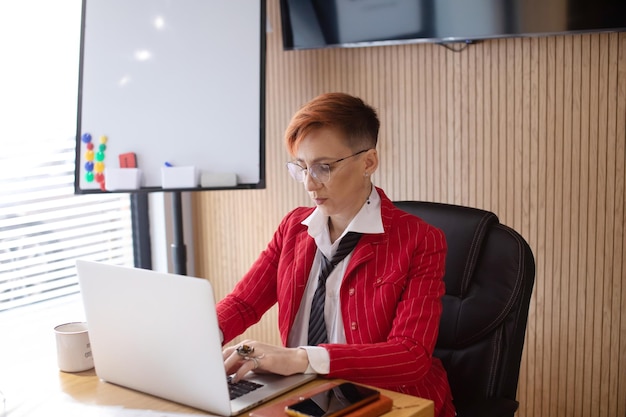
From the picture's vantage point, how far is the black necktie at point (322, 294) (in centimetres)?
190

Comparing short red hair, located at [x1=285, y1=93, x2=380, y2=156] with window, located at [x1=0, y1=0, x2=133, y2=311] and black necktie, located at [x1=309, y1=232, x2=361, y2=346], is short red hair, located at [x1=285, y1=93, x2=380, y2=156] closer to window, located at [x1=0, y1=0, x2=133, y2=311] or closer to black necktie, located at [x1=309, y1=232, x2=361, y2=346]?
black necktie, located at [x1=309, y1=232, x2=361, y2=346]

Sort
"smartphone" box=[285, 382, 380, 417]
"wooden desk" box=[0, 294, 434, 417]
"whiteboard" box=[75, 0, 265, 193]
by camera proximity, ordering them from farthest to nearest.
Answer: "whiteboard" box=[75, 0, 265, 193] < "wooden desk" box=[0, 294, 434, 417] < "smartphone" box=[285, 382, 380, 417]

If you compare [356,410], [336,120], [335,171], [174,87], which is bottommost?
[356,410]

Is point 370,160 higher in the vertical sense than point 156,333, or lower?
higher

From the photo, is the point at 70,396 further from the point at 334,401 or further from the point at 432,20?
the point at 432,20

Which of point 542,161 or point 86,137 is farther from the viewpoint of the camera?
point 86,137

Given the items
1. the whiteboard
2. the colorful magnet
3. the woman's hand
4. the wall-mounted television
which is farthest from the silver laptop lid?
the wall-mounted television

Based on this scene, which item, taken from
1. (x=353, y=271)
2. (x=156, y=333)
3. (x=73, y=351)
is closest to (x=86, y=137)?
(x=73, y=351)

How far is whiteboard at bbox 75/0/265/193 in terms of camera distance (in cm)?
288

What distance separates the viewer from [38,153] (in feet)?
10.3

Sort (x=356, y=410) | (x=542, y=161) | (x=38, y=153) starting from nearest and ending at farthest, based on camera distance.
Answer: (x=356, y=410), (x=542, y=161), (x=38, y=153)

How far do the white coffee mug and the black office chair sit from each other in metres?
0.81

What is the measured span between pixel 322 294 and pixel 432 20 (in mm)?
1210

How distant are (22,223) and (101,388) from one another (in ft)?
5.40
